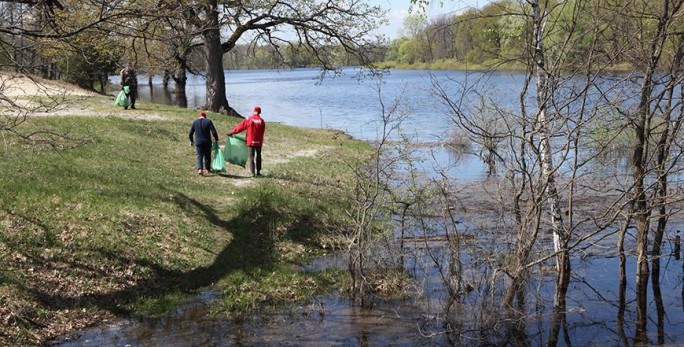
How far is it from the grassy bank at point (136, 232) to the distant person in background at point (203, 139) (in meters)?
0.39

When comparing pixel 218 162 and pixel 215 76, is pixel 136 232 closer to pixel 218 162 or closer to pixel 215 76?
pixel 218 162

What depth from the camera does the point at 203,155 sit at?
1700cm

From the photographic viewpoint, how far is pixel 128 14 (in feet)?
31.6

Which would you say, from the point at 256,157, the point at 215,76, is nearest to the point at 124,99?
the point at 215,76

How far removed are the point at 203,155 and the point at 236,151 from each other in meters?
0.82

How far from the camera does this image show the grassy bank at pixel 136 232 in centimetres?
1028

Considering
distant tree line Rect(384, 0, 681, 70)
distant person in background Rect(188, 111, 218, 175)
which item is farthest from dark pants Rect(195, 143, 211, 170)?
distant tree line Rect(384, 0, 681, 70)

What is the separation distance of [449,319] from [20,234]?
271 inches

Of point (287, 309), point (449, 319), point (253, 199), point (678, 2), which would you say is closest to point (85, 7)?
point (253, 199)

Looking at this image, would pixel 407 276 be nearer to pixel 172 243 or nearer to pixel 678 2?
pixel 172 243

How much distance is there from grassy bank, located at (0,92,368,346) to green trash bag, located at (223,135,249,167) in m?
0.37

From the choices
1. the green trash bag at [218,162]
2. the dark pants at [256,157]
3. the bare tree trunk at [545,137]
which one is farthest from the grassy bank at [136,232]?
the bare tree trunk at [545,137]

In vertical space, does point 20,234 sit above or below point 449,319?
above

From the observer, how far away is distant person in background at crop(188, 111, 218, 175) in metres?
16.3
